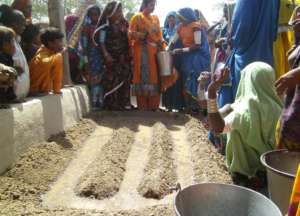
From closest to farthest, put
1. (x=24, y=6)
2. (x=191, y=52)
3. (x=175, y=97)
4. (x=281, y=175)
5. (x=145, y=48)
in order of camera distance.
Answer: (x=281, y=175)
(x=24, y=6)
(x=145, y=48)
(x=191, y=52)
(x=175, y=97)

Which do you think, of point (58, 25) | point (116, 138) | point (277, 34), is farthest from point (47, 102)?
point (277, 34)

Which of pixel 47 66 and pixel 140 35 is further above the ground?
pixel 140 35

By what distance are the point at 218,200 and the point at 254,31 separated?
8.65ft

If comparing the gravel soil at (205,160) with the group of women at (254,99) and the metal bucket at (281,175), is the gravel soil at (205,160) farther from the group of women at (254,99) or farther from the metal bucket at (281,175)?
the metal bucket at (281,175)

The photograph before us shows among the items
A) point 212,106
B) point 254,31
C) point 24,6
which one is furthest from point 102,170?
point 24,6

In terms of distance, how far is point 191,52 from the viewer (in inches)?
281

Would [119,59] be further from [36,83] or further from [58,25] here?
[36,83]

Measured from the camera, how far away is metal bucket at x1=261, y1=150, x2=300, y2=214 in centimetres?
229

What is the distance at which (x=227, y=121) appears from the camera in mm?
3426

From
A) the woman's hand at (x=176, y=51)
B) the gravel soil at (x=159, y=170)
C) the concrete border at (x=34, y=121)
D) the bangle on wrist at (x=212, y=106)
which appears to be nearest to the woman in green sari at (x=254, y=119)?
the bangle on wrist at (x=212, y=106)

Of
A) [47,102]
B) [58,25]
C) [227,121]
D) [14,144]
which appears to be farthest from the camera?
[58,25]

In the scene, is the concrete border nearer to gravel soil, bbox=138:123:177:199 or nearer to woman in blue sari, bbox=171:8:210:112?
gravel soil, bbox=138:123:177:199

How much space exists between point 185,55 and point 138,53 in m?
0.80

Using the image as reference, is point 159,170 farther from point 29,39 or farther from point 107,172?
point 29,39
